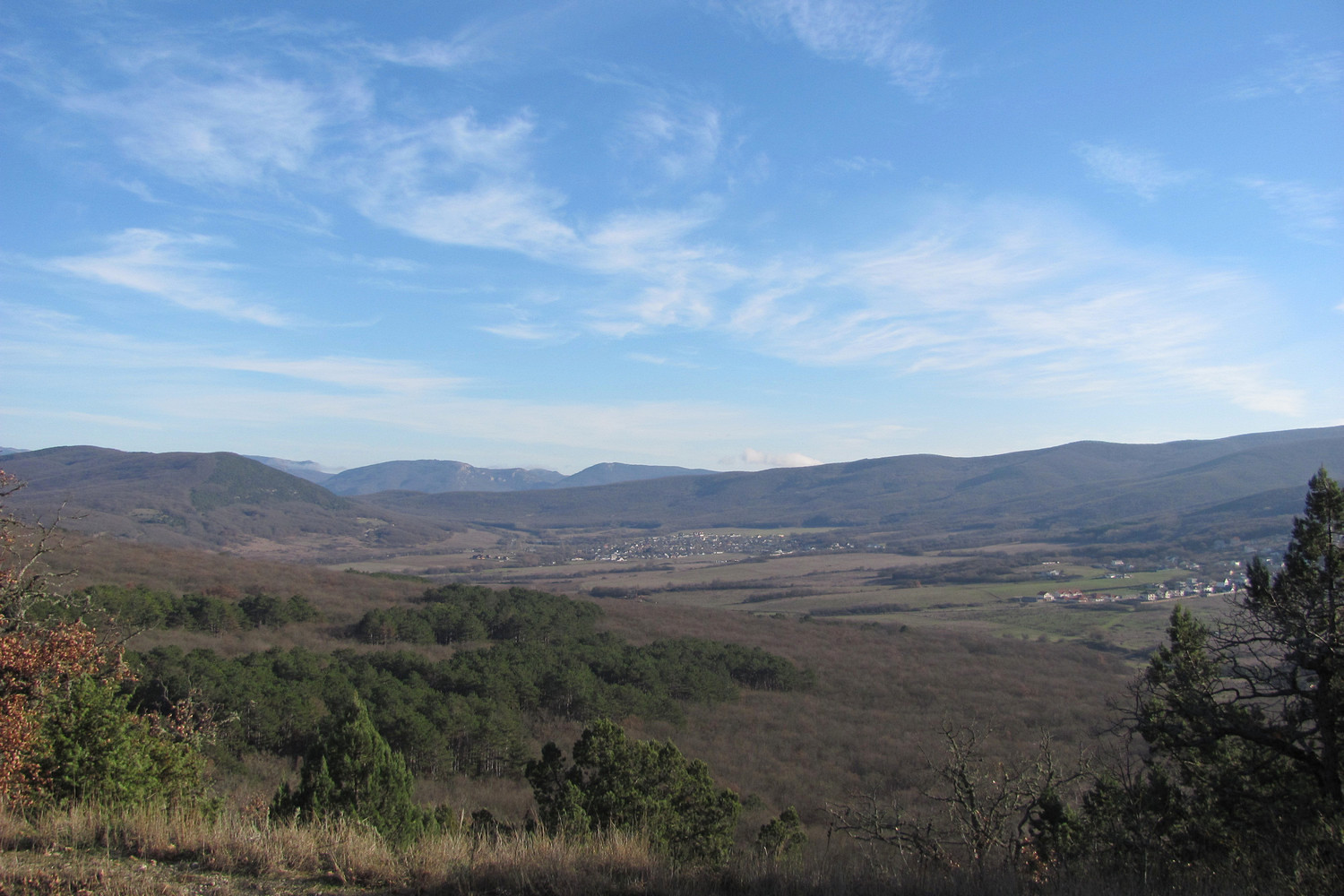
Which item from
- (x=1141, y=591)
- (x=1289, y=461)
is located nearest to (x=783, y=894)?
(x=1141, y=591)

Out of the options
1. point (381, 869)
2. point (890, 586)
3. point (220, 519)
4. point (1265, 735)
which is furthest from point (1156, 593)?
point (220, 519)

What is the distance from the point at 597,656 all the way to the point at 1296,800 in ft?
108

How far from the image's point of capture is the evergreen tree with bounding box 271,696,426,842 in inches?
529

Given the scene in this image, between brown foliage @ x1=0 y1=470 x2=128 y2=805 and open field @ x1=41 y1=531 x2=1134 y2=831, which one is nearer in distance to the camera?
brown foliage @ x1=0 y1=470 x2=128 y2=805

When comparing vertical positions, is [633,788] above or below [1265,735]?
below

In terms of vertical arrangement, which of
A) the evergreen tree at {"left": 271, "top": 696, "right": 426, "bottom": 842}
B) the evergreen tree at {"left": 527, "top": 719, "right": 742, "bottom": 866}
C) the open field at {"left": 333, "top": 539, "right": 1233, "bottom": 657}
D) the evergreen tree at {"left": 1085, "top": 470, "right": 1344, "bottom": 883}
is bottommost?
the open field at {"left": 333, "top": 539, "right": 1233, "bottom": 657}

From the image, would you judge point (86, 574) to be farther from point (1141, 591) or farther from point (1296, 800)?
Answer: point (1141, 591)

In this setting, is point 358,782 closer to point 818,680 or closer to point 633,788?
point 633,788

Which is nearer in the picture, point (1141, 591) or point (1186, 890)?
point (1186, 890)

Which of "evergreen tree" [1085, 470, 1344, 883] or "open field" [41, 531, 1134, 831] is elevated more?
"evergreen tree" [1085, 470, 1344, 883]

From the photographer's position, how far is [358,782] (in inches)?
561

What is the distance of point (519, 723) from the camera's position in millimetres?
29562

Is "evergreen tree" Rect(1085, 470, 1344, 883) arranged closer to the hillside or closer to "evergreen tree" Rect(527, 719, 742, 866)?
"evergreen tree" Rect(527, 719, 742, 866)

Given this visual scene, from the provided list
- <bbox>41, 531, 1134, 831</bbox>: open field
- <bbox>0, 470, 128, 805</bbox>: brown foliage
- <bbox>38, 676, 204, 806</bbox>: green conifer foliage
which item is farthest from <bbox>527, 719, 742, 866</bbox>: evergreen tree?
Answer: <bbox>0, 470, 128, 805</bbox>: brown foliage
